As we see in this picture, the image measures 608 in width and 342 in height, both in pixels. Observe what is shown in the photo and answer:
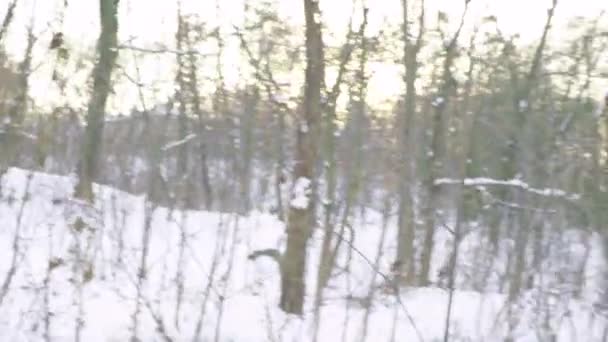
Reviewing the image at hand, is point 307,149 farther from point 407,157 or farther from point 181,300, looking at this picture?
point 407,157

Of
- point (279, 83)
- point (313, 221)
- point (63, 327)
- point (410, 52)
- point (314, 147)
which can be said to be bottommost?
point (63, 327)

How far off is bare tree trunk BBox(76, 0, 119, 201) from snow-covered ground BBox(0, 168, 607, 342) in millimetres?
1389

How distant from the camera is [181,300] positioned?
9.41 m

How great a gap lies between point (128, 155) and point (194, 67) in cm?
A: 269

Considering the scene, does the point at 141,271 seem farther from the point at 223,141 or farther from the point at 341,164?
the point at 223,141

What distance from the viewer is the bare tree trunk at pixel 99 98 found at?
13.3 m

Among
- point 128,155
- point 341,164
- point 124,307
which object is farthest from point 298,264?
point 128,155

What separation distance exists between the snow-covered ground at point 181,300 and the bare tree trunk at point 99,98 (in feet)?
4.56

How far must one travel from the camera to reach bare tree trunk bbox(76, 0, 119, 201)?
1327 cm

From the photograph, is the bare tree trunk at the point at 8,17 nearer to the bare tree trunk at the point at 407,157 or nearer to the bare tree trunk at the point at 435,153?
the bare tree trunk at the point at 435,153

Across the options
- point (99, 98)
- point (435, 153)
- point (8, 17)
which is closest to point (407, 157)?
point (435, 153)

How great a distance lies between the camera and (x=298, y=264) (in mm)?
10719

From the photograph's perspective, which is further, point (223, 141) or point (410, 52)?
point (223, 141)

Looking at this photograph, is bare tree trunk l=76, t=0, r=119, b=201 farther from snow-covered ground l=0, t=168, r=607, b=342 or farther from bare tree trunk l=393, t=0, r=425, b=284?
bare tree trunk l=393, t=0, r=425, b=284
